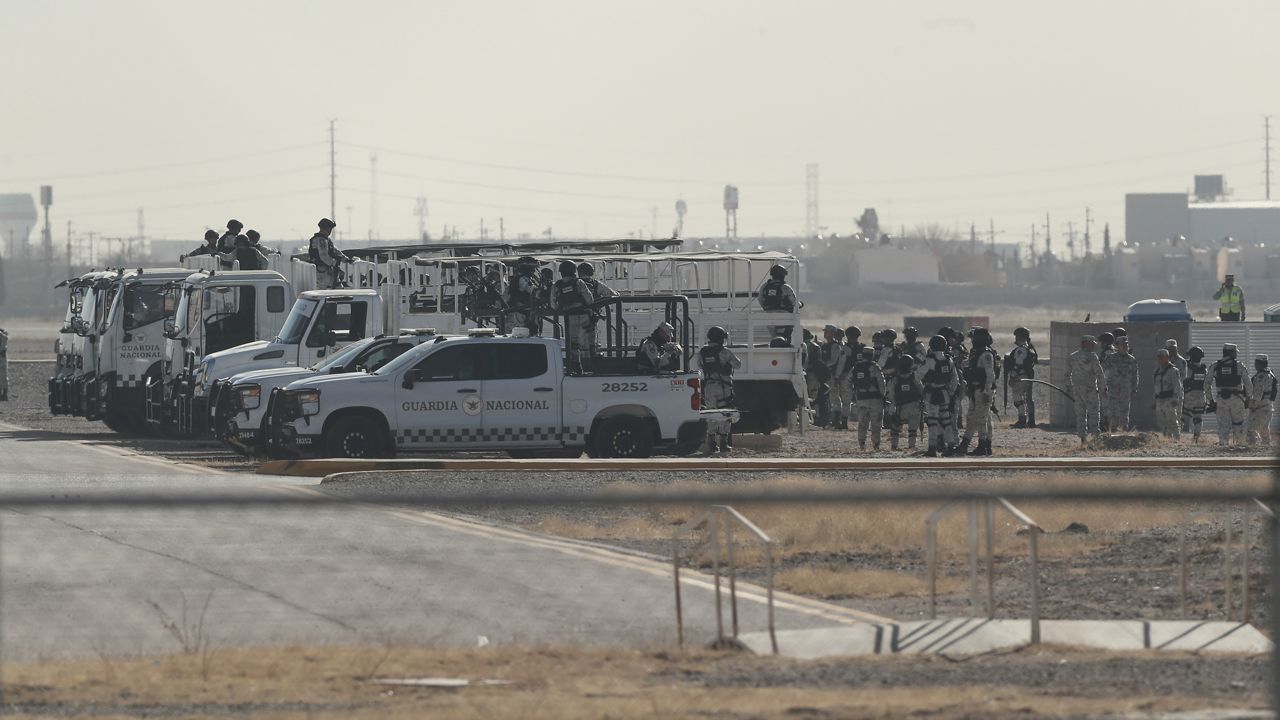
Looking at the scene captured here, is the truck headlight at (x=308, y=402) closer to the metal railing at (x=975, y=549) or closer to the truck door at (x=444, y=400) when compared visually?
the truck door at (x=444, y=400)

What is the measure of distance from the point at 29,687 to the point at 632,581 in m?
2.34

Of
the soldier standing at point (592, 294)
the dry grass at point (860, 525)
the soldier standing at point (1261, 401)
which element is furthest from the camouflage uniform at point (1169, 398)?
the dry grass at point (860, 525)

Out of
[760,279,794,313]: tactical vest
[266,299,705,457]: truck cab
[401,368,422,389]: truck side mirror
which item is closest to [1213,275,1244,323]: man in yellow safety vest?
[760,279,794,313]: tactical vest

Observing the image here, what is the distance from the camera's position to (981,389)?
24578 millimetres

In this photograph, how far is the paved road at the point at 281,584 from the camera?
6.65 m

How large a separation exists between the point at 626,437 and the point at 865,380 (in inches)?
182

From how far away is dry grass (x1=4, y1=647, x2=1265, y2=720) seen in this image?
7102mm

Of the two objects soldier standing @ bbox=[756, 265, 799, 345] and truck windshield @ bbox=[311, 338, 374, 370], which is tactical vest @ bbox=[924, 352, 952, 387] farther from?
truck windshield @ bbox=[311, 338, 374, 370]

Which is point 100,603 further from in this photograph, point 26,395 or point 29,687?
point 26,395

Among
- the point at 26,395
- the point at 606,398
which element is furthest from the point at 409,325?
the point at 26,395

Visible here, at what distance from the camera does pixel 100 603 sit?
6.79 m

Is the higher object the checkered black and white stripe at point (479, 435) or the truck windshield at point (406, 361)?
the truck windshield at point (406, 361)

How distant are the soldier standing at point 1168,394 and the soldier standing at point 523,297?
9384 mm

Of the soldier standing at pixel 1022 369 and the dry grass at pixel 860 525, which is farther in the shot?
the soldier standing at pixel 1022 369
